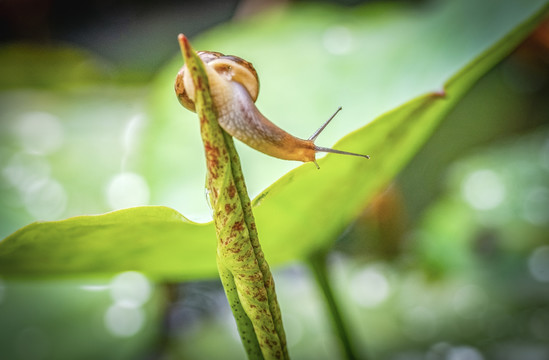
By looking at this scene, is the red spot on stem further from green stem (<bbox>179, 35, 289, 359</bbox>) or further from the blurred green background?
the blurred green background

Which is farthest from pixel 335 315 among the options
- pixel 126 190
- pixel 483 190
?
pixel 483 190

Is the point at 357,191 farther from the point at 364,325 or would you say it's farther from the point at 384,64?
the point at 364,325

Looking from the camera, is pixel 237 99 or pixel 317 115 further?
pixel 317 115

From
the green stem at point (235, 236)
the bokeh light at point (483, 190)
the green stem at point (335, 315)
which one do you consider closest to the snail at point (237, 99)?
the green stem at point (235, 236)

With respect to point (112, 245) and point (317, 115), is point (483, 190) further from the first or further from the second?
point (112, 245)

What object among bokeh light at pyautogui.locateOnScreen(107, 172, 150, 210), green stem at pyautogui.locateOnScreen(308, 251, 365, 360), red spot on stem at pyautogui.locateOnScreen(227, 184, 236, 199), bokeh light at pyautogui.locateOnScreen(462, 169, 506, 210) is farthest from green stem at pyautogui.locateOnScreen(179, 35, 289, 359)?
bokeh light at pyautogui.locateOnScreen(462, 169, 506, 210)
